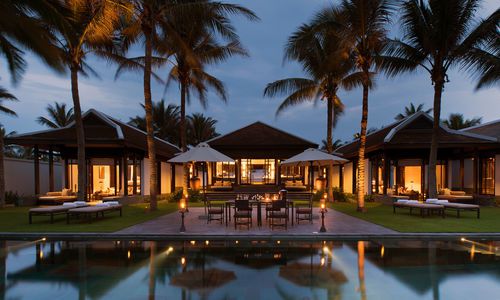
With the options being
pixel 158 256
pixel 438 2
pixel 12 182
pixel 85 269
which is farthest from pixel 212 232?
pixel 12 182

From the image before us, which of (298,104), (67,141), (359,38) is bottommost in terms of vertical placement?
(67,141)

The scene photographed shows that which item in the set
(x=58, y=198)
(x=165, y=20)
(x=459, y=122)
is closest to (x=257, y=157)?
(x=165, y=20)

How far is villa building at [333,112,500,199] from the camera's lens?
1934cm

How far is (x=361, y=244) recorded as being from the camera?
9.09m

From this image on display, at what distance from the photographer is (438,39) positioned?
14391 mm

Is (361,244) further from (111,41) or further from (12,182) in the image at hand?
(12,182)

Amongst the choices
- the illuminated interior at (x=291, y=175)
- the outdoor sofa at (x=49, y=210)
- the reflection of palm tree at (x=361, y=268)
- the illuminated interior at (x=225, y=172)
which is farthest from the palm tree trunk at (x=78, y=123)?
the illuminated interior at (x=291, y=175)

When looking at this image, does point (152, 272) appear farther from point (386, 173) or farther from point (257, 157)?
point (257, 157)

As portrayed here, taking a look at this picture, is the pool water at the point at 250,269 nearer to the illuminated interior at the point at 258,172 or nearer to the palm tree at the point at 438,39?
the palm tree at the point at 438,39

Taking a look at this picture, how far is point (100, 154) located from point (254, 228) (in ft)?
46.0

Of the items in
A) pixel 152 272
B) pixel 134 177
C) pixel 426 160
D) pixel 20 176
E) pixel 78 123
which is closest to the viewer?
pixel 152 272

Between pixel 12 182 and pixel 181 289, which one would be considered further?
pixel 12 182

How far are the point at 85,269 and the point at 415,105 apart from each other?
4322 centimetres

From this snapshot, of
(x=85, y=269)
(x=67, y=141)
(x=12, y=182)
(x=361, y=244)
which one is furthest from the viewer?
(x=12, y=182)
